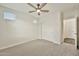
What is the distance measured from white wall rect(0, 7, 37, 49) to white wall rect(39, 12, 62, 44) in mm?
640

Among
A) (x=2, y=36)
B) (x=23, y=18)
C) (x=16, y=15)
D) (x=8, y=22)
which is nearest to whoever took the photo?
(x=2, y=36)

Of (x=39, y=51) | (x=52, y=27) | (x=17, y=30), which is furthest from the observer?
(x=52, y=27)

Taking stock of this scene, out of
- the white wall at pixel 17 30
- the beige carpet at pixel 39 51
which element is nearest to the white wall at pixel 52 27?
the white wall at pixel 17 30

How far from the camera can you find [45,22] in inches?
250

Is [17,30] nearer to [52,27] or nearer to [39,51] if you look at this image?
[39,51]

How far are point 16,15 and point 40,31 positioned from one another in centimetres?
172

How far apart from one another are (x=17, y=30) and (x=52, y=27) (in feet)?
7.18

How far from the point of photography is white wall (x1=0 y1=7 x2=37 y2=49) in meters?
4.66

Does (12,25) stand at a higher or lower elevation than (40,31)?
higher

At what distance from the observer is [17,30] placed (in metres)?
5.55

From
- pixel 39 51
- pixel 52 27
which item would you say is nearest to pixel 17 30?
pixel 39 51

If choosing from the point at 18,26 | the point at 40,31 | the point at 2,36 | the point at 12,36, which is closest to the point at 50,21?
the point at 40,31

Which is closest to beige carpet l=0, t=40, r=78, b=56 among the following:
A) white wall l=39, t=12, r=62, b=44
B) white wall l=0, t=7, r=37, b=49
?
white wall l=0, t=7, r=37, b=49

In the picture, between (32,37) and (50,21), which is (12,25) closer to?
(32,37)
